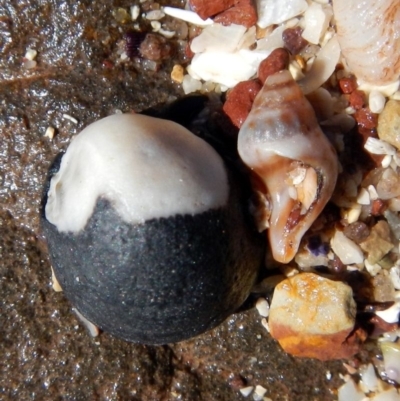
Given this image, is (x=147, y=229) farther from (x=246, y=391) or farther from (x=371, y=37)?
(x=371, y=37)

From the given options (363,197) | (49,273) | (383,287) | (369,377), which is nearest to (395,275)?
(383,287)

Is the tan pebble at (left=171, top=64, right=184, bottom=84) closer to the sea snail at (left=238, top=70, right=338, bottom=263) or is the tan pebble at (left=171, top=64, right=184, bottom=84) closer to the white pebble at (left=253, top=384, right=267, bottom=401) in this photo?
the sea snail at (left=238, top=70, right=338, bottom=263)

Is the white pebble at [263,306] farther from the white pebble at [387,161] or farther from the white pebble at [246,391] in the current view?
the white pebble at [387,161]

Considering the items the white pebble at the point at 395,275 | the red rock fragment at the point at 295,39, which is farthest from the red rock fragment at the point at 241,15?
the white pebble at the point at 395,275

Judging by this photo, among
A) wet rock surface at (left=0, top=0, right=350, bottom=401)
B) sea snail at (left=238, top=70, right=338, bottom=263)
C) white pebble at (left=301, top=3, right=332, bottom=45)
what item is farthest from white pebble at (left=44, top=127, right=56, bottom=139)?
white pebble at (left=301, top=3, right=332, bottom=45)

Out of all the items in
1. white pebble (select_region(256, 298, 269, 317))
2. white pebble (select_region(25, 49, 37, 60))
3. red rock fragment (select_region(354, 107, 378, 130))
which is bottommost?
white pebble (select_region(256, 298, 269, 317))

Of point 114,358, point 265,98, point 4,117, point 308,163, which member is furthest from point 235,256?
point 4,117
